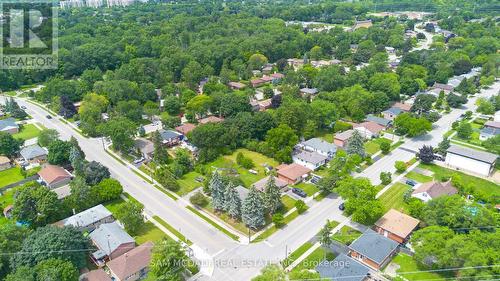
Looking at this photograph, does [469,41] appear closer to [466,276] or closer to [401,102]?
[401,102]

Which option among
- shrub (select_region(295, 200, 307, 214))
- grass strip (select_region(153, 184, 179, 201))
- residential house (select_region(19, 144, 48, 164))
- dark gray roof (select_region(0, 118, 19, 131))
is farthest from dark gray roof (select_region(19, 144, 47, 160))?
shrub (select_region(295, 200, 307, 214))

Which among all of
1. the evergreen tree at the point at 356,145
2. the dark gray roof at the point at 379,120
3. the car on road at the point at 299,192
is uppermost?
the dark gray roof at the point at 379,120

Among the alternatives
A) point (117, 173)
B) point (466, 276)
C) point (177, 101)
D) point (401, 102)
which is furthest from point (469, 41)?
point (117, 173)

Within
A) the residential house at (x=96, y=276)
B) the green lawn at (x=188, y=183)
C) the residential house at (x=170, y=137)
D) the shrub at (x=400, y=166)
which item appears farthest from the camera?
the residential house at (x=170, y=137)

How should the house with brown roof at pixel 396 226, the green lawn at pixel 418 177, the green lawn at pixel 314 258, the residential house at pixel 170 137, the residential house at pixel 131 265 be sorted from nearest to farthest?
1. the residential house at pixel 131 265
2. the green lawn at pixel 314 258
3. the house with brown roof at pixel 396 226
4. the green lawn at pixel 418 177
5. the residential house at pixel 170 137

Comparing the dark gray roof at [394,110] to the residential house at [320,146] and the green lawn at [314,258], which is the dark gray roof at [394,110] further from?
the green lawn at [314,258]

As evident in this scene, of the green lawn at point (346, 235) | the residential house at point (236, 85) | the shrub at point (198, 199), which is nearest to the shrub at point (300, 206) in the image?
the green lawn at point (346, 235)

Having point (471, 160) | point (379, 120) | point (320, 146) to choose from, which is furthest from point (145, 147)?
point (471, 160)
